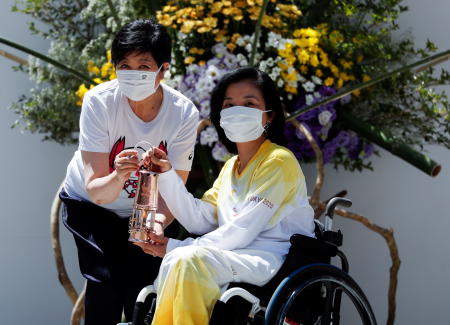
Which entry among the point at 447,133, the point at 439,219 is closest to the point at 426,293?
the point at 439,219

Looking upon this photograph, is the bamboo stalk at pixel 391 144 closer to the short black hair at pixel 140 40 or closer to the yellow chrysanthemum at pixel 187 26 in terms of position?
the yellow chrysanthemum at pixel 187 26

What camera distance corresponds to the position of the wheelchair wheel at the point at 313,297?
243 cm

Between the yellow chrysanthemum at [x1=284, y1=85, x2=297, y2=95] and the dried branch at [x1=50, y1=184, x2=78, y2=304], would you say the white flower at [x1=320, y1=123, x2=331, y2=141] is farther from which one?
the dried branch at [x1=50, y1=184, x2=78, y2=304]

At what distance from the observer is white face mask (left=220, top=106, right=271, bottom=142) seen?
2.79 metres

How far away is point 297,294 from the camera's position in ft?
8.10

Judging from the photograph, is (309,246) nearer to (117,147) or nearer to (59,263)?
(117,147)

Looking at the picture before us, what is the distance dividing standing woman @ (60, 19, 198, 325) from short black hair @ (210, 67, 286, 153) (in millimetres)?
104

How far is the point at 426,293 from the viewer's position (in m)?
4.59

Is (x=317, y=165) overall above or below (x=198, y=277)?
above

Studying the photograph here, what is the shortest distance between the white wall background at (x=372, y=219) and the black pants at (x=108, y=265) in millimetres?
1828

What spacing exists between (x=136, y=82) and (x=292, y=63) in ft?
4.35

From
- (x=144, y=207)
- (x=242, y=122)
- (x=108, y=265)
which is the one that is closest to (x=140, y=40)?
(x=242, y=122)

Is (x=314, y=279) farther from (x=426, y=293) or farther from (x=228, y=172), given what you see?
(x=426, y=293)

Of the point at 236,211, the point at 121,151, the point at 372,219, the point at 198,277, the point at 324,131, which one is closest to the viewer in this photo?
the point at 198,277
